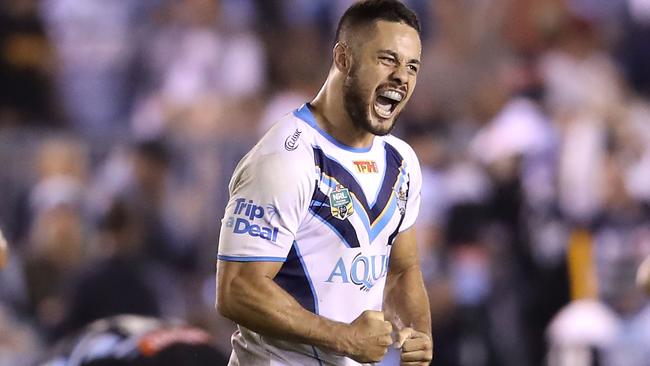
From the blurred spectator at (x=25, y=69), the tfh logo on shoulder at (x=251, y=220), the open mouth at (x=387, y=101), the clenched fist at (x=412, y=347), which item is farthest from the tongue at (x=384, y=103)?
the blurred spectator at (x=25, y=69)

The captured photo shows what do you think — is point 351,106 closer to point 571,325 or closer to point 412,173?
A: point 412,173

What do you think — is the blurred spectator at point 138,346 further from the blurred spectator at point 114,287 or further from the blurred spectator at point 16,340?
the blurred spectator at point 16,340

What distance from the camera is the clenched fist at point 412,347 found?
4281mm

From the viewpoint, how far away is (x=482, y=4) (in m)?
10.6

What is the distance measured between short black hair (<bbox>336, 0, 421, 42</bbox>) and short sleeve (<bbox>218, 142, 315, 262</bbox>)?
552mm

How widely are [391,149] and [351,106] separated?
1.16ft

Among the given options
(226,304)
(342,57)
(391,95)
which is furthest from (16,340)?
(391,95)

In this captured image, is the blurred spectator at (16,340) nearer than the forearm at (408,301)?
No

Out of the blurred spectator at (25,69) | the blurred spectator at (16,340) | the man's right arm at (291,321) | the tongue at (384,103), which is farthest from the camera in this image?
the blurred spectator at (25,69)

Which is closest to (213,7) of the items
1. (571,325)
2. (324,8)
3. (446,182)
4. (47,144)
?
(324,8)

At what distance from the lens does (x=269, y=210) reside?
13.6 feet

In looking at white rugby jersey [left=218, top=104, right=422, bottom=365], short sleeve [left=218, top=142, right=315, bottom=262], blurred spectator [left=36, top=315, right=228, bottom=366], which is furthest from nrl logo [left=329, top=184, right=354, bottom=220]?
blurred spectator [left=36, top=315, right=228, bottom=366]

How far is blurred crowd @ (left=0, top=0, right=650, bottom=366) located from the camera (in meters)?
8.84

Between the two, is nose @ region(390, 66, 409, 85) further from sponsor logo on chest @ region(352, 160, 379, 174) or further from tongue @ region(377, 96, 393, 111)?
sponsor logo on chest @ region(352, 160, 379, 174)
